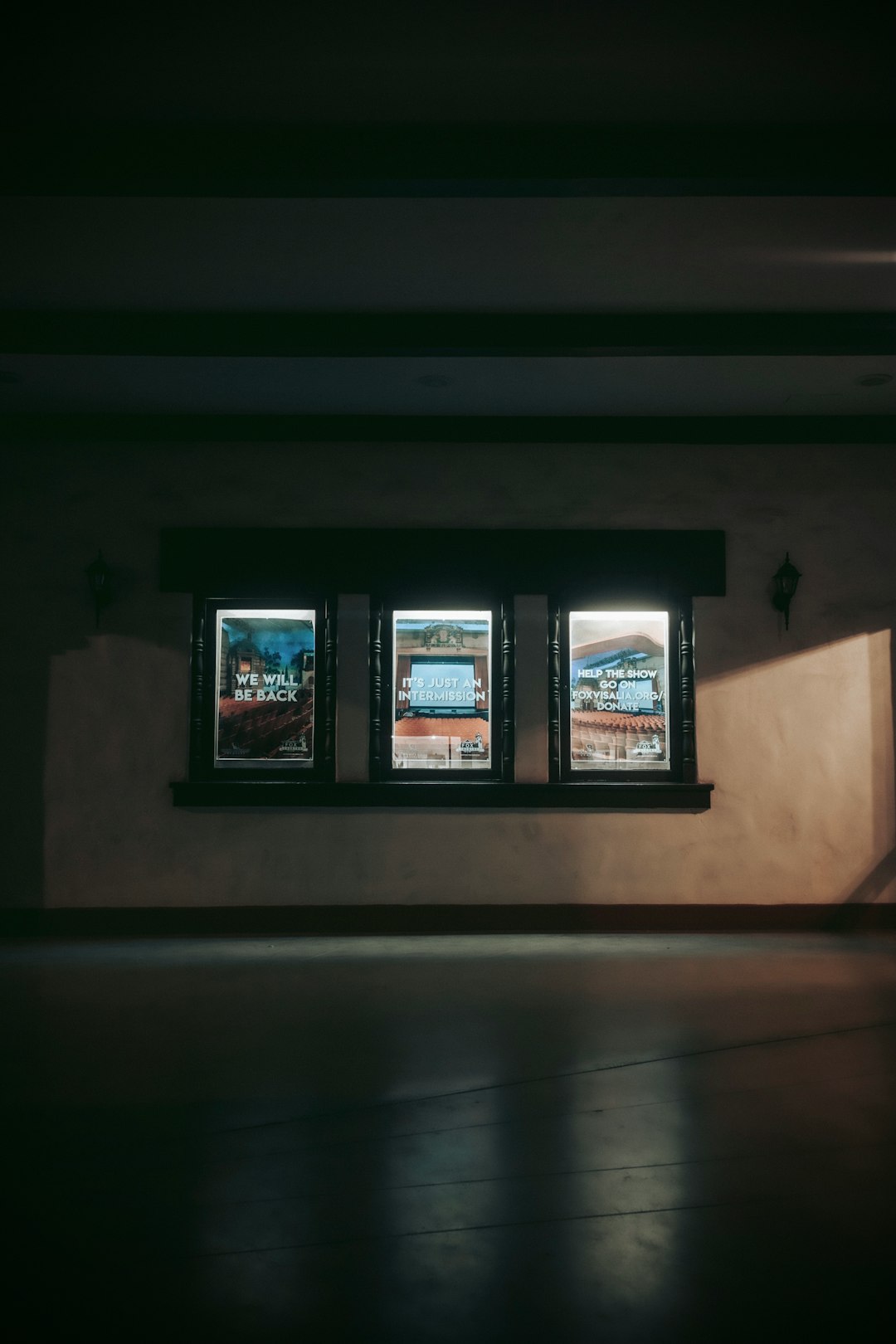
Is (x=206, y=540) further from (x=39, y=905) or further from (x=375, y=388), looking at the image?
(x=39, y=905)

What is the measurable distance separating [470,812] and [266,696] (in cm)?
149

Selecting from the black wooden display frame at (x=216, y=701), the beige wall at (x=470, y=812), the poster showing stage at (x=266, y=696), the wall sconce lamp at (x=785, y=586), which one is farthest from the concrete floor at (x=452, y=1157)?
the wall sconce lamp at (x=785, y=586)

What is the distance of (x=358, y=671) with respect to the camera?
5270 mm

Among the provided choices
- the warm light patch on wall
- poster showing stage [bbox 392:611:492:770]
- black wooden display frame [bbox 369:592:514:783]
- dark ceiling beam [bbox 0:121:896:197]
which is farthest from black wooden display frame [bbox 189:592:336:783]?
dark ceiling beam [bbox 0:121:896:197]

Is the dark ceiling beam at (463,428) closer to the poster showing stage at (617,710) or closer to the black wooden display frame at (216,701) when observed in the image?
the black wooden display frame at (216,701)

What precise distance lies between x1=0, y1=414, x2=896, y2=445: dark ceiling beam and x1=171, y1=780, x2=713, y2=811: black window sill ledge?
2.22 m

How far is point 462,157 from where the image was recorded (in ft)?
9.75

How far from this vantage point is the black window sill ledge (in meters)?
5.15

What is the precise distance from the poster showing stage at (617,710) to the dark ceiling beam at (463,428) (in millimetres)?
1429

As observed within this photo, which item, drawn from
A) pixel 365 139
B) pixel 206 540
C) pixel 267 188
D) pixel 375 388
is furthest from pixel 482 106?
pixel 206 540

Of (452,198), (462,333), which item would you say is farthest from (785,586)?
(452,198)

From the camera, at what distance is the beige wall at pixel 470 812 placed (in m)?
5.17

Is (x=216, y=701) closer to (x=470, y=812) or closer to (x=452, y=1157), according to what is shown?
(x=470, y=812)

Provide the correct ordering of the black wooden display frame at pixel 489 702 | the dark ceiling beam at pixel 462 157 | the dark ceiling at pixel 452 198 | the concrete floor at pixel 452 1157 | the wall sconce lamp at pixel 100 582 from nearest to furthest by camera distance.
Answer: the concrete floor at pixel 452 1157
the dark ceiling at pixel 452 198
the dark ceiling beam at pixel 462 157
the wall sconce lamp at pixel 100 582
the black wooden display frame at pixel 489 702
